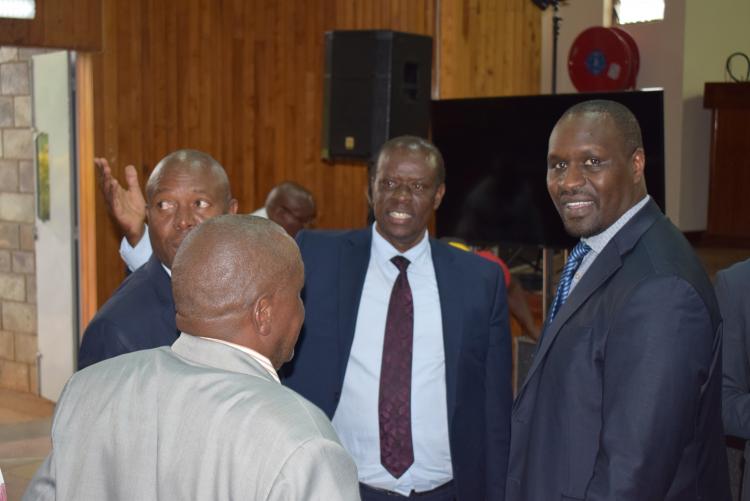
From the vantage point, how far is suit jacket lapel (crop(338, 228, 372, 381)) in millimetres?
2664

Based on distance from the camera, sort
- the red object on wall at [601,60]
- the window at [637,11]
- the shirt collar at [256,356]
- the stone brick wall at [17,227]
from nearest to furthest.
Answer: the shirt collar at [256,356] → the stone brick wall at [17,227] → the red object on wall at [601,60] → the window at [637,11]

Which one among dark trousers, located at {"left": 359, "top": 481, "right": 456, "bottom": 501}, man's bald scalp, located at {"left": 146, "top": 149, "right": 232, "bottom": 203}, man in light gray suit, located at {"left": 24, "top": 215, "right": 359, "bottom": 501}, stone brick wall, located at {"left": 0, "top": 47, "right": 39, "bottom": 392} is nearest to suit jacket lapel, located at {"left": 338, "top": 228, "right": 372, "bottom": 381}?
dark trousers, located at {"left": 359, "top": 481, "right": 456, "bottom": 501}

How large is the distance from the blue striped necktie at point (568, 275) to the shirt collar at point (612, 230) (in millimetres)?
69

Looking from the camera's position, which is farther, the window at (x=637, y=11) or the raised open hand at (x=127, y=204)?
the window at (x=637, y=11)

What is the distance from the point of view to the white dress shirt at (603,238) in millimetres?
2075

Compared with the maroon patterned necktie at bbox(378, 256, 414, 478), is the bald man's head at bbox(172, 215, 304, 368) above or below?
above

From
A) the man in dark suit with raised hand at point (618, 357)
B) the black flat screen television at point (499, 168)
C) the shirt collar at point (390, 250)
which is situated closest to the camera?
the man in dark suit with raised hand at point (618, 357)

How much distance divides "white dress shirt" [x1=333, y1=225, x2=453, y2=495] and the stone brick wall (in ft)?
15.2

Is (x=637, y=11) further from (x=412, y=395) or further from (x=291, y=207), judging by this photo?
(x=412, y=395)

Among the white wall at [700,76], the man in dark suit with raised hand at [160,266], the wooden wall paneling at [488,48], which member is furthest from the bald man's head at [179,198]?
the white wall at [700,76]

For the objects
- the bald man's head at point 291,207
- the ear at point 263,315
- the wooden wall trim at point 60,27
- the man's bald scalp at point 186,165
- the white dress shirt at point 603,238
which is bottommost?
the bald man's head at point 291,207

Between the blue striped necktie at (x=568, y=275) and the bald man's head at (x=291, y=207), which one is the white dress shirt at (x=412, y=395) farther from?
the bald man's head at (x=291, y=207)

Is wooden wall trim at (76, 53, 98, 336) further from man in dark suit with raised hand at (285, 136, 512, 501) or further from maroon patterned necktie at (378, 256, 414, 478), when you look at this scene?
maroon patterned necktie at (378, 256, 414, 478)

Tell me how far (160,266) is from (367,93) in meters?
3.66
